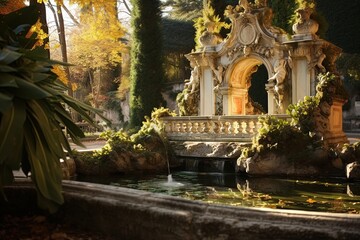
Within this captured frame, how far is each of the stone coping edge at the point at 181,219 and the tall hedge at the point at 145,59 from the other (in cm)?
1822

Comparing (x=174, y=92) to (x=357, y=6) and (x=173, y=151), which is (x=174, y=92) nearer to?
(x=357, y=6)

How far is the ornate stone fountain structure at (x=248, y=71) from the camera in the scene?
12656 mm

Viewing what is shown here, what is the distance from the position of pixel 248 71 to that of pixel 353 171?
616 centimetres

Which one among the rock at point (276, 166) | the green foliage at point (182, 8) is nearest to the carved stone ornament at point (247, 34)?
the rock at point (276, 166)

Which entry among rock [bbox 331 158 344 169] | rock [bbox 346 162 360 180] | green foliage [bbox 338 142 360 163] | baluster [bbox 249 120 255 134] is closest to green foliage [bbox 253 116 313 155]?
rock [bbox 331 158 344 169]

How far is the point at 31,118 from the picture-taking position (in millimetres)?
2855

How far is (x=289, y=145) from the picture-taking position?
35.6 feet

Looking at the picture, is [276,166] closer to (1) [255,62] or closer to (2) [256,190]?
(2) [256,190]

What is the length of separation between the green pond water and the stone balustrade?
160 cm

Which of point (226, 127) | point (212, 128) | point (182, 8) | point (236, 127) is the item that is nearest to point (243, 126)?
point (236, 127)

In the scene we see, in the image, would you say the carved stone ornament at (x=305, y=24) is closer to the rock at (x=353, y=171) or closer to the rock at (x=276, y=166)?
the rock at (x=276, y=166)

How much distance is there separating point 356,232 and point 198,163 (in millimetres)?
10038

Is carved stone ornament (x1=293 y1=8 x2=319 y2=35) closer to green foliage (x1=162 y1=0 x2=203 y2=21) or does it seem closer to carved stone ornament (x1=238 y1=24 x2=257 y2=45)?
carved stone ornament (x1=238 y1=24 x2=257 y2=45)

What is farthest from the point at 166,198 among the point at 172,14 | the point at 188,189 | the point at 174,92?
the point at 172,14
